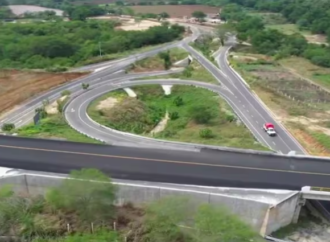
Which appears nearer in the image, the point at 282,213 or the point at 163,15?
the point at 282,213

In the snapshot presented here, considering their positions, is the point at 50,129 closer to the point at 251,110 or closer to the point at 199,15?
the point at 251,110

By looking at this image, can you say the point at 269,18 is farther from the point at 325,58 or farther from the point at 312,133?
the point at 312,133

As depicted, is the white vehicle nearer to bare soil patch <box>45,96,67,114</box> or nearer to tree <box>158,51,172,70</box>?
bare soil patch <box>45,96,67,114</box>

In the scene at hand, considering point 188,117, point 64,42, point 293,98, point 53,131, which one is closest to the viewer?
point 53,131

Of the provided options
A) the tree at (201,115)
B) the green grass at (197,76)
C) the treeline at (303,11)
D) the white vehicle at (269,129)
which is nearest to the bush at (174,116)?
the tree at (201,115)

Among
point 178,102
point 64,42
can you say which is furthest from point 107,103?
point 64,42

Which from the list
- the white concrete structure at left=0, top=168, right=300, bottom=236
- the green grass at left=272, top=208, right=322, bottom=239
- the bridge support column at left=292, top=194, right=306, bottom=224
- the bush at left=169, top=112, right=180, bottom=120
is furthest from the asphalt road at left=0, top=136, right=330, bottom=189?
the bush at left=169, top=112, right=180, bottom=120
